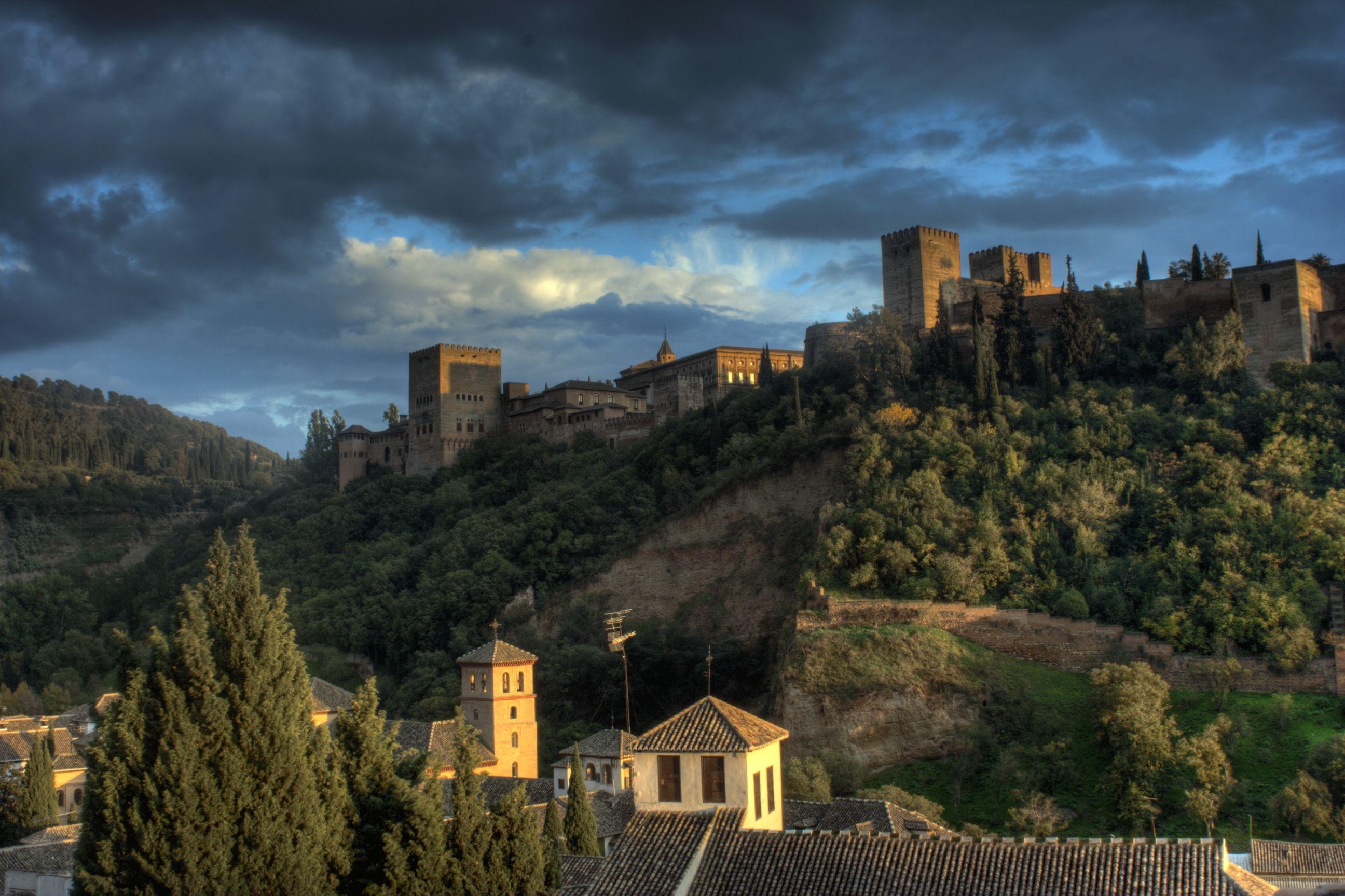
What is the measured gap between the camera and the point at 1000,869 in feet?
52.3

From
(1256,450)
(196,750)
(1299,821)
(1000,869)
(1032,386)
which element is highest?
(1032,386)

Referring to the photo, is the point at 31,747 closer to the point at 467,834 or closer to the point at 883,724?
the point at 467,834

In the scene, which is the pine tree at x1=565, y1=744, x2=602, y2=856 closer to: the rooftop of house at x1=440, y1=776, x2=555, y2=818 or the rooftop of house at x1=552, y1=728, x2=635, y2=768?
the rooftop of house at x1=440, y1=776, x2=555, y2=818

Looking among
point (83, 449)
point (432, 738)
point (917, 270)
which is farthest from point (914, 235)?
point (83, 449)

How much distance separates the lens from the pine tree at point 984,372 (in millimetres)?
44125

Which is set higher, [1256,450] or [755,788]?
[1256,450]

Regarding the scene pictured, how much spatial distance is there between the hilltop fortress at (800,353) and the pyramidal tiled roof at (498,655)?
20.7m

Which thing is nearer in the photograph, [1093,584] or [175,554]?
[1093,584]

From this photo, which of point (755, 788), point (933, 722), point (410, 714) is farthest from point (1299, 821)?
point (410, 714)

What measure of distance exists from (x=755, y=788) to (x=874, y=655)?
15951mm

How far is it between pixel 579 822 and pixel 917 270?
35118 mm

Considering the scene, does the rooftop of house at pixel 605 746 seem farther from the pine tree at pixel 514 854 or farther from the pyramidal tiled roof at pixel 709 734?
the pine tree at pixel 514 854

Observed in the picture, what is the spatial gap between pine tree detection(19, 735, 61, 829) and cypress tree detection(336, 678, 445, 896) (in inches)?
564

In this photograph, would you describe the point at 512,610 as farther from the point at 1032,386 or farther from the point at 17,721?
the point at 1032,386
